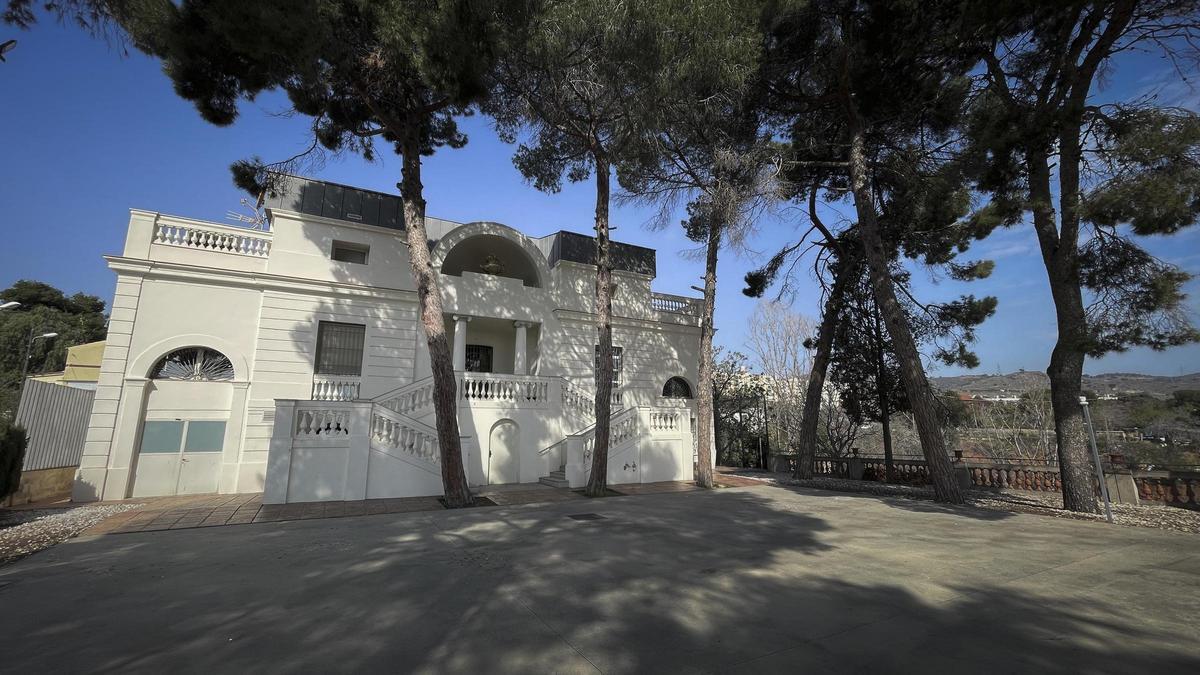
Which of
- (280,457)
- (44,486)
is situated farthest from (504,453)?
(44,486)

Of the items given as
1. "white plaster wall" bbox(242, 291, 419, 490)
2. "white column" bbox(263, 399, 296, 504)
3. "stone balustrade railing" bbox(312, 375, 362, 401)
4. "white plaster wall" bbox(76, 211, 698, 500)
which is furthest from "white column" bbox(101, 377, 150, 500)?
"white column" bbox(263, 399, 296, 504)

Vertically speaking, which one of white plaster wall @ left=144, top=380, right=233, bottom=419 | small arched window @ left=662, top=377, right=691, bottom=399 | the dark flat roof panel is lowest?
white plaster wall @ left=144, top=380, right=233, bottom=419

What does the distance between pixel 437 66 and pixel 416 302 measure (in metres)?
Answer: 7.00

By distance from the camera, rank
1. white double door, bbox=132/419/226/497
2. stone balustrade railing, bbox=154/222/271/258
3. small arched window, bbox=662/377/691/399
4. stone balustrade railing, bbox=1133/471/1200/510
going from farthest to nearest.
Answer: small arched window, bbox=662/377/691/399
stone balustrade railing, bbox=154/222/271/258
white double door, bbox=132/419/226/497
stone balustrade railing, bbox=1133/471/1200/510

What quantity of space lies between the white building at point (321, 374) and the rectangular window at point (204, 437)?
25mm

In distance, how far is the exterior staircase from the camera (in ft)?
38.1

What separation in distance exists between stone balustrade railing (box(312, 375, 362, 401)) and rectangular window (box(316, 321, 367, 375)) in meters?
0.25

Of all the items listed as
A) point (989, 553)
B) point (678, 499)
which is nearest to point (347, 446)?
point (678, 499)

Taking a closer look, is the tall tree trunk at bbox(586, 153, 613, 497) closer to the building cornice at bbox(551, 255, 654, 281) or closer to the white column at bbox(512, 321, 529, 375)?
the white column at bbox(512, 321, 529, 375)

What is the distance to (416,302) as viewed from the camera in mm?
13539

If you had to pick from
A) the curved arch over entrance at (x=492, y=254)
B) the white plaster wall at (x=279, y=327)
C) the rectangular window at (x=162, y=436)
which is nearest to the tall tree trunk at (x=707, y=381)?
the white plaster wall at (x=279, y=327)

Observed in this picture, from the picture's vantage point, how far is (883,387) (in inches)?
550

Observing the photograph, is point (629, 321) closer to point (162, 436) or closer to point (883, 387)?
point (883, 387)

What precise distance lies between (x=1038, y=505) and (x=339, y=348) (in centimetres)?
1612
